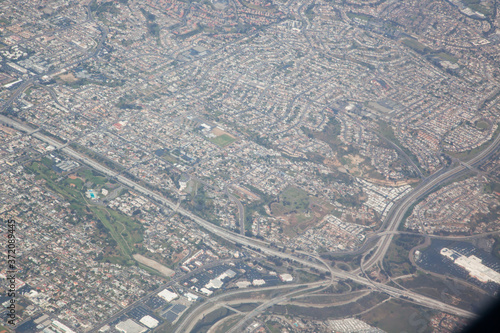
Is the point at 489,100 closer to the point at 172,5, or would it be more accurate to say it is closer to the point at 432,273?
the point at 432,273

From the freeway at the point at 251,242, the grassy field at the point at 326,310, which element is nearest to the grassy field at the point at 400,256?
the freeway at the point at 251,242

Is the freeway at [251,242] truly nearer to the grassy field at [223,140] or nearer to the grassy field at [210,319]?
the grassy field at [210,319]

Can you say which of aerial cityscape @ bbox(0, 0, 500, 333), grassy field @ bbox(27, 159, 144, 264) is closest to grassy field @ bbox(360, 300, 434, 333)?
aerial cityscape @ bbox(0, 0, 500, 333)

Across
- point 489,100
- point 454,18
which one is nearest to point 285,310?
point 489,100

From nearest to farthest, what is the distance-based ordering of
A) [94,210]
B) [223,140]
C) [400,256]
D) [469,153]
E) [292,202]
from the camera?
1. [94,210]
2. [400,256]
3. [292,202]
4. [223,140]
5. [469,153]

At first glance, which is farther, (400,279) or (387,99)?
(387,99)

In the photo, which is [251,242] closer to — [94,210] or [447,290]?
[94,210]

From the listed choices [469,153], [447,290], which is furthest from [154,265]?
[469,153]
